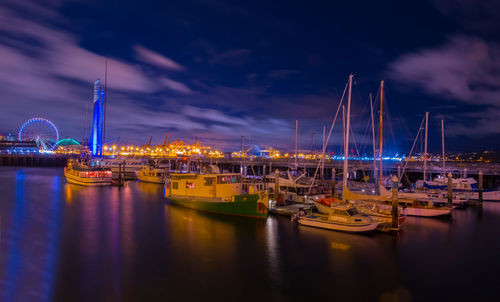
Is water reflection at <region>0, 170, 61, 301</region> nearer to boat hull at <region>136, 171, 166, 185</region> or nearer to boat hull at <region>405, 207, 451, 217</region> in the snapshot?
boat hull at <region>136, 171, 166, 185</region>

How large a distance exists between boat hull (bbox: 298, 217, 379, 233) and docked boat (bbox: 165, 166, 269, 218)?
157 inches

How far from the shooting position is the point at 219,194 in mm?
25234

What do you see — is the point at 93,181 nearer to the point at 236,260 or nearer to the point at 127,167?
the point at 127,167

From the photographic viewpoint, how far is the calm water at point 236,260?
11.7 m

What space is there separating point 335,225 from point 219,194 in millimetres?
10317

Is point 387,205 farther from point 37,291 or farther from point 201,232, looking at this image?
point 37,291

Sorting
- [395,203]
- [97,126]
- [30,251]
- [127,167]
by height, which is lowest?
[30,251]

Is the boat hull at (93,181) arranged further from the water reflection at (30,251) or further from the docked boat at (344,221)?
the docked boat at (344,221)

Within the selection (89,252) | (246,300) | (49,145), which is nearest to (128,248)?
(89,252)

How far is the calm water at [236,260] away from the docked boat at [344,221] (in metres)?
0.52

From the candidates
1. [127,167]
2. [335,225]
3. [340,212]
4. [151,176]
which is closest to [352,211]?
[340,212]

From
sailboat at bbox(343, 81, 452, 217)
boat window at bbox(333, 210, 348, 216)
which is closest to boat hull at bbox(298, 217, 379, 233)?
boat window at bbox(333, 210, 348, 216)

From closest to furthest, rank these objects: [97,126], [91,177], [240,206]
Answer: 1. [240,206]
2. [91,177]
3. [97,126]

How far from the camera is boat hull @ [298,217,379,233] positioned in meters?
18.8
